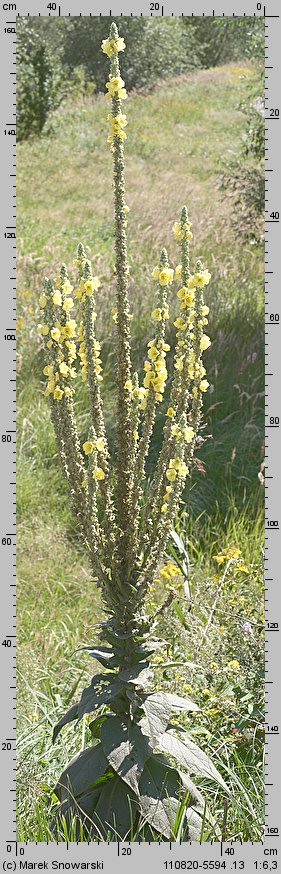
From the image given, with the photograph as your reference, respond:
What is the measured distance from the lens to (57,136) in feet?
51.1

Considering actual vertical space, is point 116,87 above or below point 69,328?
above

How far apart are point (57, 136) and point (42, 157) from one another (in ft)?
6.01

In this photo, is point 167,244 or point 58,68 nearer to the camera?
point 167,244

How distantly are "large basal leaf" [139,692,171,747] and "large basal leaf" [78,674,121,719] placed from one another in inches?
4.3

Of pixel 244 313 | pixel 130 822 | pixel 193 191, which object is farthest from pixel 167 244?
pixel 130 822

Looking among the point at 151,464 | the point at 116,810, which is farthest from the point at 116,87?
the point at 151,464

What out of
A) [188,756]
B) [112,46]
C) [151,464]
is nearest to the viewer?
[112,46]

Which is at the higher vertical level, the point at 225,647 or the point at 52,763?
the point at 225,647

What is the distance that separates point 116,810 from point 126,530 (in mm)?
822

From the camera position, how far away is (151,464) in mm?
6004

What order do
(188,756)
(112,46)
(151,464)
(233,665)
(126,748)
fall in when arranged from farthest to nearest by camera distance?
(151,464), (233,665), (188,756), (126,748), (112,46)

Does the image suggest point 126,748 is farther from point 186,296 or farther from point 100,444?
point 186,296

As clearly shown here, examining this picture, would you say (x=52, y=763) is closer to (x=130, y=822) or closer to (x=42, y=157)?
(x=130, y=822)

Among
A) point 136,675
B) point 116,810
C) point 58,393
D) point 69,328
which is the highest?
point 69,328
